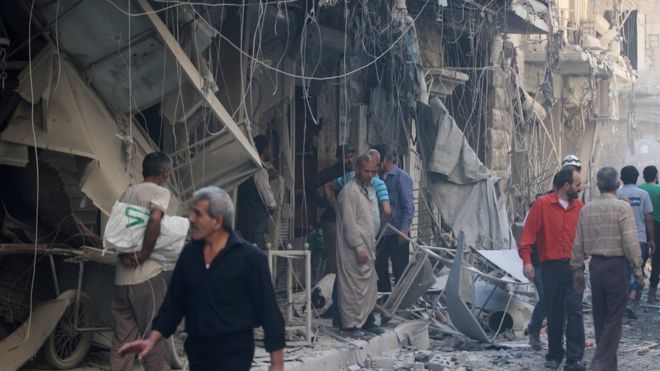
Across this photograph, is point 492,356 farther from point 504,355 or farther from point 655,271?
point 655,271

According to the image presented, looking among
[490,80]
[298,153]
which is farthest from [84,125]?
A: [490,80]

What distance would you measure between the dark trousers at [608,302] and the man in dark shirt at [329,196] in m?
3.27

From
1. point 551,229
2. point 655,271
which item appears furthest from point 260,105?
point 655,271

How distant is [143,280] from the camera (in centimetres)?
794

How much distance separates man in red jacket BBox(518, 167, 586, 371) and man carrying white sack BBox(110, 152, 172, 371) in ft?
12.2

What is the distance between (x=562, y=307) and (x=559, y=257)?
1.48 ft

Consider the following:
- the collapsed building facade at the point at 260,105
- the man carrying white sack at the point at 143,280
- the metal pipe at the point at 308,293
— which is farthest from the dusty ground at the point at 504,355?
the man carrying white sack at the point at 143,280

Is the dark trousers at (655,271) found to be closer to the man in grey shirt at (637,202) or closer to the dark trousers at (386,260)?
the man in grey shirt at (637,202)

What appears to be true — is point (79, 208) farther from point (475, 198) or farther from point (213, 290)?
point (475, 198)

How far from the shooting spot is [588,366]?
10.6m

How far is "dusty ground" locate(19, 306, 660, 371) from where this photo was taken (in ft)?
34.5

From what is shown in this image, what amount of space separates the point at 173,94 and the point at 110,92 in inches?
23.4

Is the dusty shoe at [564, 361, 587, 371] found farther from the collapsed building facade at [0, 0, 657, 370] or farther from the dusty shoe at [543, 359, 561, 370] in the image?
the collapsed building facade at [0, 0, 657, 370]

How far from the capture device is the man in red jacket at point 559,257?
33.1 feet
